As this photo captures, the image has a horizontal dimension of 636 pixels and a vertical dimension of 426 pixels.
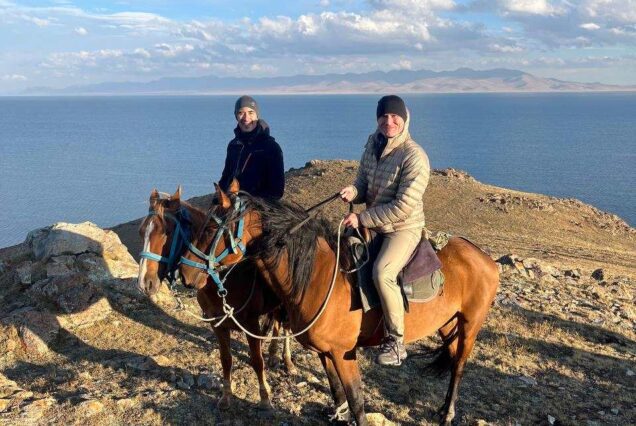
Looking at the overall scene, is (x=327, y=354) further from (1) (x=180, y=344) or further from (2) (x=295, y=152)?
(2) (x=295, y=152)

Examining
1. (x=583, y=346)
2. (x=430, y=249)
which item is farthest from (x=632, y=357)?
(x=430, y=249)

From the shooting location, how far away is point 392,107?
494 cm

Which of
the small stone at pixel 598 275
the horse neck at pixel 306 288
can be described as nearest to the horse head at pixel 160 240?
the horse neck at pixel 306 288

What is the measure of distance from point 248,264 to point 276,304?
60 centimetres

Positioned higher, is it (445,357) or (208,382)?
(445,357)

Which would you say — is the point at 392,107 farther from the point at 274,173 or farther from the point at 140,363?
the point at 140,363

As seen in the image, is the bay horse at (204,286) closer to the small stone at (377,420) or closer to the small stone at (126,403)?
the small stone at (126,403)

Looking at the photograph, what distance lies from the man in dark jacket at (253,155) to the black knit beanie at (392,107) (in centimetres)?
192

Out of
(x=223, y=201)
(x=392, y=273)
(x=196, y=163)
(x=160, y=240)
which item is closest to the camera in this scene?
(x=223, y=201)

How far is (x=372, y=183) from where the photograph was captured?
17.5 feet

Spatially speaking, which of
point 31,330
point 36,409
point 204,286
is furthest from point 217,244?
point 31,330

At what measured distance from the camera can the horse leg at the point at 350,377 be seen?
497 centimetres

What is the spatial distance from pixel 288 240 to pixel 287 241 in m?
0.01

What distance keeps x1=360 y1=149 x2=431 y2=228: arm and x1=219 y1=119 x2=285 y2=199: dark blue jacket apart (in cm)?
200
